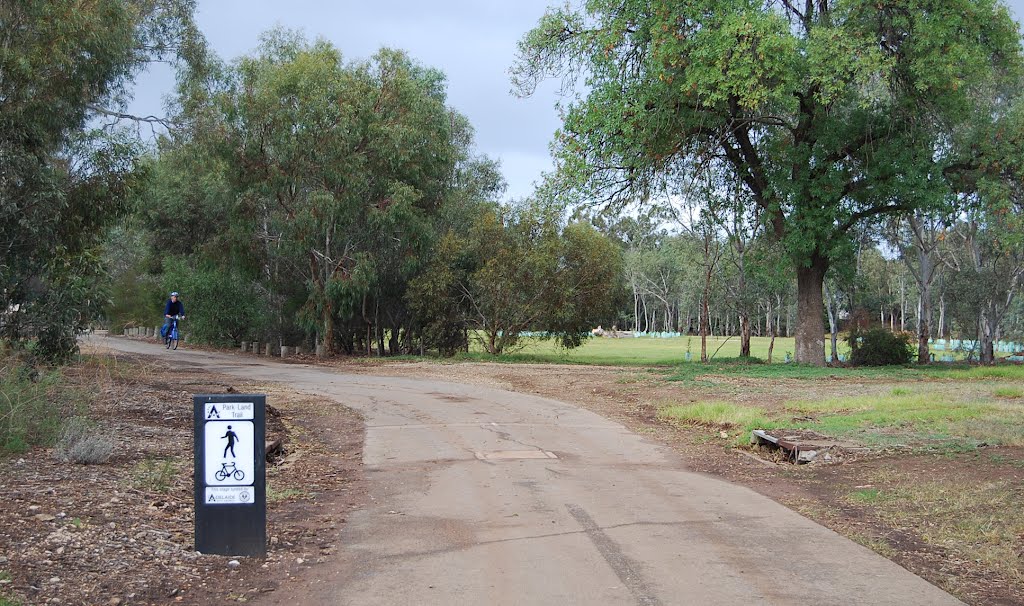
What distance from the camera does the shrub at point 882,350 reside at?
1197 inches

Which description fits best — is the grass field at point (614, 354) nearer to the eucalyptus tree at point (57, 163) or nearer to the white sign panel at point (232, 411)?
the eucalyptus tree at point (57, 163)

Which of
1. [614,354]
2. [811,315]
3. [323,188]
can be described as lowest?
[614,354]

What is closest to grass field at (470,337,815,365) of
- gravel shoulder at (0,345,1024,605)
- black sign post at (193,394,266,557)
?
gravel shoulder at (0,345,1024,605)

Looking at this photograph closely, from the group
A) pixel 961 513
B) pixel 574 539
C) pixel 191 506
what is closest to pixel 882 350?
pixel 961 513

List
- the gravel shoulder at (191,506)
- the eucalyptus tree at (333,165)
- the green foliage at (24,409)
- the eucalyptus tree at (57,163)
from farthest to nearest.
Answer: the eucalyptus tree at (333,165)
the eucalyptus tree at (57,163)
the green foliage at (24,409)
the gravel shoulder at (191,506)

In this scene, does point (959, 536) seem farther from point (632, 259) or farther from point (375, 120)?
point (632, 259)

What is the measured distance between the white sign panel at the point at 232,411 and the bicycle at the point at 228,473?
0.34 metres

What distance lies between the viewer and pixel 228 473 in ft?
19.6

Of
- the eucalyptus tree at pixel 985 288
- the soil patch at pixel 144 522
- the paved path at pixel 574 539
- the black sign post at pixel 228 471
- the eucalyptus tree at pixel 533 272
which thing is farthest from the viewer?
the eucalyptus tree at pixel 985 288

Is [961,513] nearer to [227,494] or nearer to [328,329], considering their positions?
[227,494]

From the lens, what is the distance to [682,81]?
2281cm

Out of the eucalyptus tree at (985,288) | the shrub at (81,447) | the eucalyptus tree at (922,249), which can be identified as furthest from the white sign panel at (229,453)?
the eucalyptus tree at (985,288)

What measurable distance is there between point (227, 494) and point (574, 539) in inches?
108

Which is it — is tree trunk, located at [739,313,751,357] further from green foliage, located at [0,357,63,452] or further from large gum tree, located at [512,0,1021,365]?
green foliage, located at [0,357,63,452]
